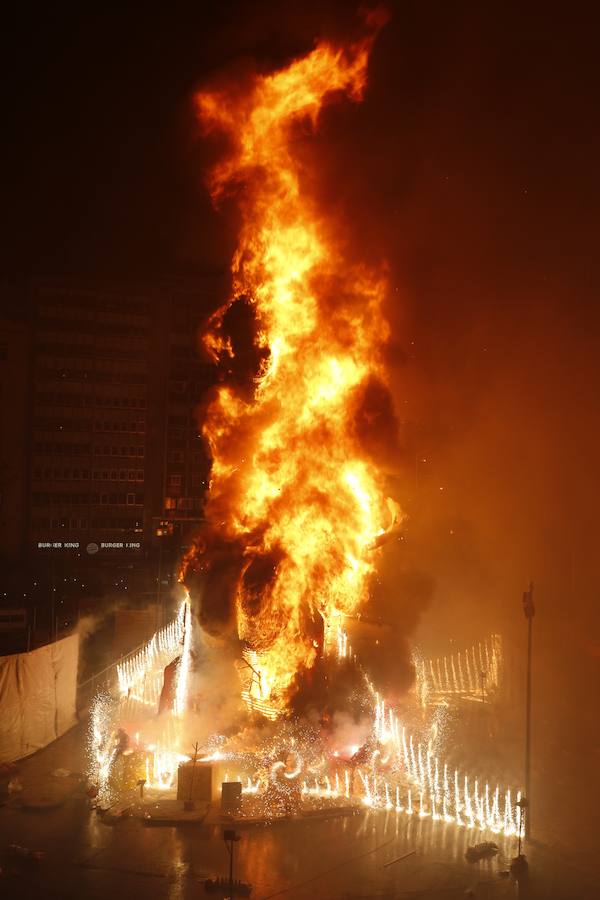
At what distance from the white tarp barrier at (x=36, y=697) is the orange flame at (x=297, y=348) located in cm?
591

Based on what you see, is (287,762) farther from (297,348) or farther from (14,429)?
(14,429)

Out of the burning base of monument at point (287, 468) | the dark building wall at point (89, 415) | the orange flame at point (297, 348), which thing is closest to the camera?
the burning base of monument at point (287, 468)

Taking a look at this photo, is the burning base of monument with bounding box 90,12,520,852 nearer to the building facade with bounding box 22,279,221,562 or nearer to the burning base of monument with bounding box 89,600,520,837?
the burning base of monument with bounding box 89,600,520,837

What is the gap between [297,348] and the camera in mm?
22578

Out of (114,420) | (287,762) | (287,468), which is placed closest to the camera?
(287,762)

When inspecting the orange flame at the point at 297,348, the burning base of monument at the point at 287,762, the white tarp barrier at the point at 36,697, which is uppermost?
the orange flame at the point at 297,348

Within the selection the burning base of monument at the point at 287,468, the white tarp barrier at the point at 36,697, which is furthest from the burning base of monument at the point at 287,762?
the white tarp barrier at the point at 36,697

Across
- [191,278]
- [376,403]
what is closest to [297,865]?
[376,403]

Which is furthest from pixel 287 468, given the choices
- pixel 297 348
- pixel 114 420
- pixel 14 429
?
pixel 14 429

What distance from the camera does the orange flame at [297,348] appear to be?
22.1m

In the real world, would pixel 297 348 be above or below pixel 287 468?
above

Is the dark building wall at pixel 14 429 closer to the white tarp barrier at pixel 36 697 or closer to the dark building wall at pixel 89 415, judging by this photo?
the dark building wall at pixel 89 415

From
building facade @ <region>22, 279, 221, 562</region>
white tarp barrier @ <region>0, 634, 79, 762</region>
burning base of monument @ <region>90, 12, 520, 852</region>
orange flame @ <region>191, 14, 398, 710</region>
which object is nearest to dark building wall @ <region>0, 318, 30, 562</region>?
building facade @ <region>22, 279, 221, 562</region>

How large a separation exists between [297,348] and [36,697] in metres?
12.0
